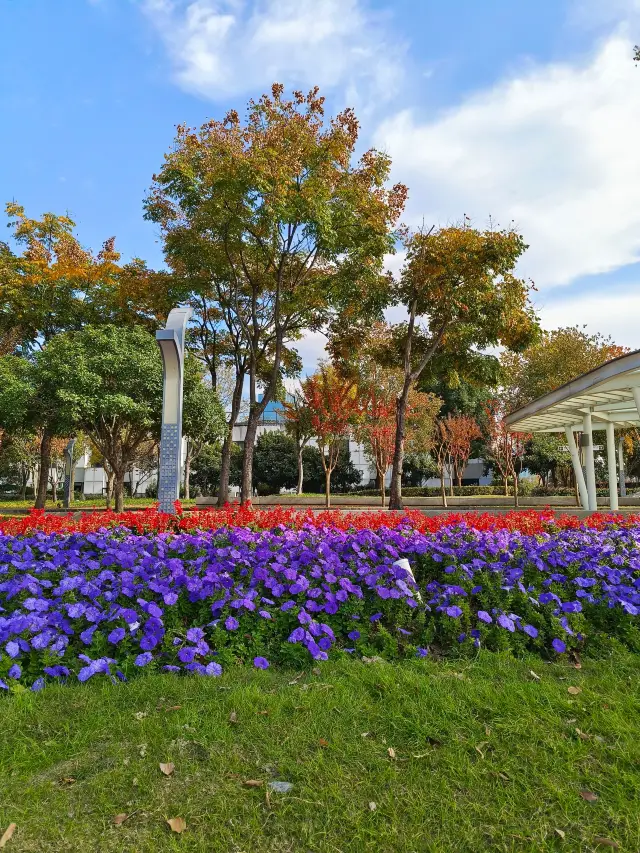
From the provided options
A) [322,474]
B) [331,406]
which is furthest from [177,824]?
[322,474]

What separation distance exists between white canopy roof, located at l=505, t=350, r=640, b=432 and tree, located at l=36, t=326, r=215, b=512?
9.83 metres

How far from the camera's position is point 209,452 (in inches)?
1395

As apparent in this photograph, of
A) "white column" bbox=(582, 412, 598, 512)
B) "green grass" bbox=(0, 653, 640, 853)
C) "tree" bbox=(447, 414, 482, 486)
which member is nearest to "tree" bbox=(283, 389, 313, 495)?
"tree" bbox=(447, 414, 482, 486)

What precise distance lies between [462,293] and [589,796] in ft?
47.3

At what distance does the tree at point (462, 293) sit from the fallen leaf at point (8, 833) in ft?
45.4

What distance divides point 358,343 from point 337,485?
72.0ft

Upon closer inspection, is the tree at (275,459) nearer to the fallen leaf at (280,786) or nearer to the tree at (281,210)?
the tree at (281,210)

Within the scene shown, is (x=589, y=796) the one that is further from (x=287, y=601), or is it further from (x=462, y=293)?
(x=462, y=293)

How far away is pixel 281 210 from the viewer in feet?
41.4

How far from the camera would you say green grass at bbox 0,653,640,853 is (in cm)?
204

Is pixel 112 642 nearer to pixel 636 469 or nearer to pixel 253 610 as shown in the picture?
pixel 253 610

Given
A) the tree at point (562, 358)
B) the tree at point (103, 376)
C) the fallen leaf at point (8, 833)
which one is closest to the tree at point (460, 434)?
the tree at point (562, 358)

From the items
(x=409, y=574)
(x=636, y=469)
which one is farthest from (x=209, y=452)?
(x=409, y=574)

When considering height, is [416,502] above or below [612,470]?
below
